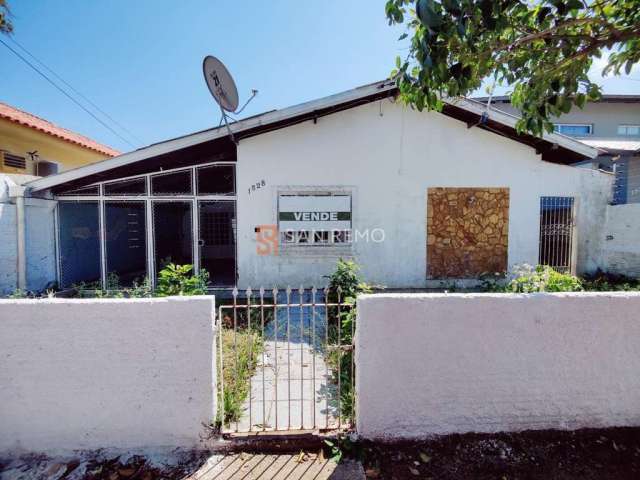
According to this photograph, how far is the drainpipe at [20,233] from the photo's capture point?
6.32m

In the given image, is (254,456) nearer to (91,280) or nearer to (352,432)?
(352,432)

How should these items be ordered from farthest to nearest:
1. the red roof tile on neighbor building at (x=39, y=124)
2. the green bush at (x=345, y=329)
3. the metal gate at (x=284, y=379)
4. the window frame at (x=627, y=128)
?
the window frame at (x=627, y=128) < the red roof tile on neighbor building at (x=39, y=124) < the green bush at (x=345, y=329) < the metal gate at (x=284, y=379)

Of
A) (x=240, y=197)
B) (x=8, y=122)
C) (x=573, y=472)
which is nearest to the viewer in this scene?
(x=573, y=472)

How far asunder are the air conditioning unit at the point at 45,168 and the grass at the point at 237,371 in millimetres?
10432

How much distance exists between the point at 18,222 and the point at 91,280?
251 cm

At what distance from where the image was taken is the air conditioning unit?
10663 mm

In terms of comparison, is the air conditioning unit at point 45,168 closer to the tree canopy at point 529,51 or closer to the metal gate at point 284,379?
the metal gate at point 284,379

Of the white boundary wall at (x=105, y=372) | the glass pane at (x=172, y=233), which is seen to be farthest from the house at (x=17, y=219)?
the white boundary wall at (x=105, y=372)

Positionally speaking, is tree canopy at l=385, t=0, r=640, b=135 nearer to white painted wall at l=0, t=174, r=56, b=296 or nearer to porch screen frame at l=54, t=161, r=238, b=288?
porch screen frame at l=54, t=161, r=238, b=288

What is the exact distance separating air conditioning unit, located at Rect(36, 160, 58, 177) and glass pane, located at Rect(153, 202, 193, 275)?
545cm

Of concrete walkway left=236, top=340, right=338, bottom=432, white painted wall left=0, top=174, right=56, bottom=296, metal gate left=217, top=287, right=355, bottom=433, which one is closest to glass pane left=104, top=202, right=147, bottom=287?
white painted wall left=0, top=174, right=56, bottom=296

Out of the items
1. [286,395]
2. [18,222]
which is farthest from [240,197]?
[286,395]

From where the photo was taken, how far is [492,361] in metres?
2.70

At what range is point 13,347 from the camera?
7.95 feet
